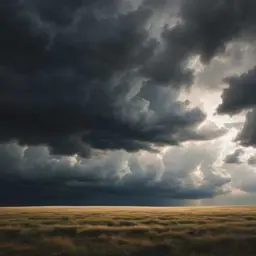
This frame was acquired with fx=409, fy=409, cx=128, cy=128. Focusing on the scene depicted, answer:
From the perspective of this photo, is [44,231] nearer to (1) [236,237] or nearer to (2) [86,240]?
(2) [86,240]

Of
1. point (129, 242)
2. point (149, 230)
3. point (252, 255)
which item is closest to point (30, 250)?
point (129, 242)

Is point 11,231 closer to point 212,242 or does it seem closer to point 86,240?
point 86,240

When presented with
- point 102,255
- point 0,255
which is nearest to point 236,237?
point 102,255

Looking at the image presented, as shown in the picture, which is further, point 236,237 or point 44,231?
point 44,231

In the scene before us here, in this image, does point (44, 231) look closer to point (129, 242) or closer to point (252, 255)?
point (129, 242)

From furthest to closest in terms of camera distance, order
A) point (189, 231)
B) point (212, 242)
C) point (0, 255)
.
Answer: point (189, 231) → point (212, 242) → point (0, 255)

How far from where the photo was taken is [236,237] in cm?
4016

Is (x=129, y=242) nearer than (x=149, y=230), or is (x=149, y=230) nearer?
(x=129, y=242)

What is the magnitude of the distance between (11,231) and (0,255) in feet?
41.5

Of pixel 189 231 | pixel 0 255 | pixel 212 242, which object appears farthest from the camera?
pixel 189 231

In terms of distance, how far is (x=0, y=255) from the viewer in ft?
108

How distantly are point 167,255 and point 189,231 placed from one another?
11.4 metres

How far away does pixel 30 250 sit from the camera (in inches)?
1372

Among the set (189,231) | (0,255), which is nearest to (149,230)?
(189,231)
